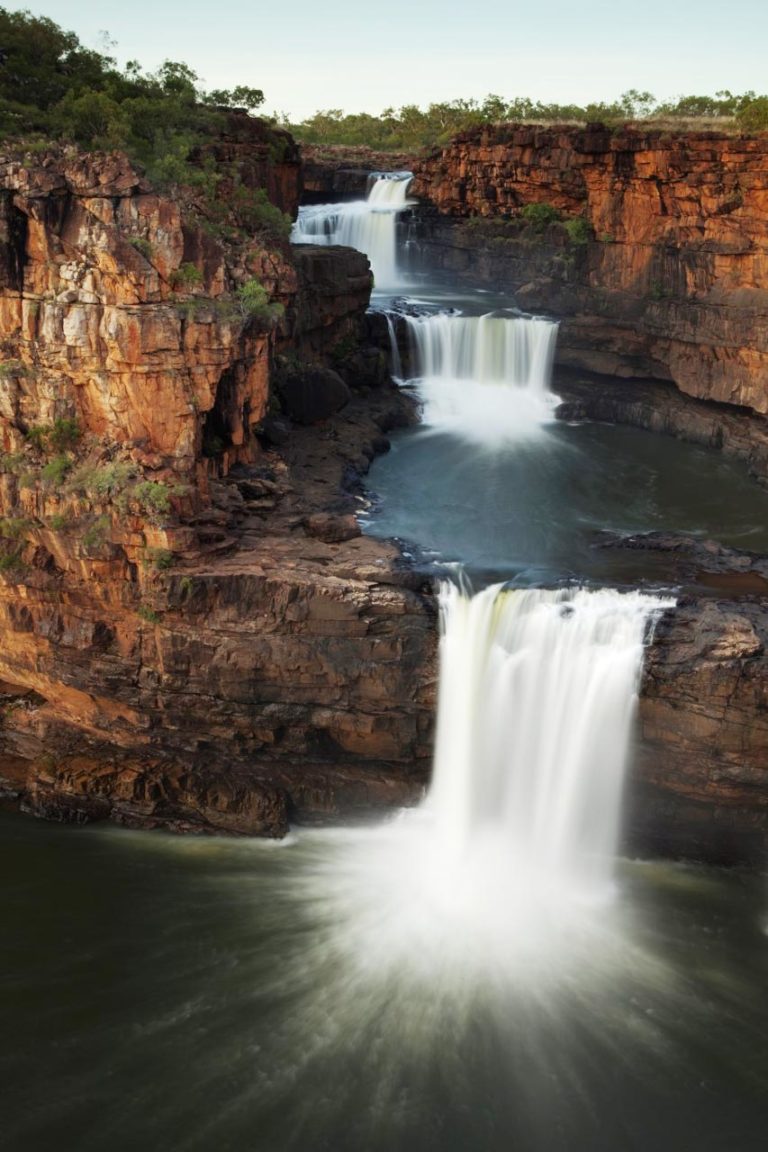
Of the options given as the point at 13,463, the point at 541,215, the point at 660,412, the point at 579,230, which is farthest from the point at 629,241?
the point at 13,463

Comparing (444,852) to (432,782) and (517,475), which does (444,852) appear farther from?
(517,475)

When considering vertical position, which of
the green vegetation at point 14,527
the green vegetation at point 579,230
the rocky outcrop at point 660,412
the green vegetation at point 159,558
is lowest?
the green vegetation at point 159,558

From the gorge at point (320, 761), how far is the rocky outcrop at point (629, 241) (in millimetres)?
8323

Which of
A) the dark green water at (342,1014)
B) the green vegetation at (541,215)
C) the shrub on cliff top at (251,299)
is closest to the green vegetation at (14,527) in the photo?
the shrub on cliff top at (251,299)

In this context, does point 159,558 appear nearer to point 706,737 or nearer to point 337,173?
point 706,737

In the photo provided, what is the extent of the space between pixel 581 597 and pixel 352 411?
11924 millimetres

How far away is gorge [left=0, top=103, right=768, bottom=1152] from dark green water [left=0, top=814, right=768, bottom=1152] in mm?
52

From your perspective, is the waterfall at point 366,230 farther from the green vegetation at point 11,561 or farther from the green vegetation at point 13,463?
the green vegetation at point 11,561

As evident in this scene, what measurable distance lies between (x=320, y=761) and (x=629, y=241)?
21.3 meters

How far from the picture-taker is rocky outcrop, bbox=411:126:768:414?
1093 inches

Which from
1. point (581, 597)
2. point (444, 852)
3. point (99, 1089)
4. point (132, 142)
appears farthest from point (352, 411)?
point (99, 1089)

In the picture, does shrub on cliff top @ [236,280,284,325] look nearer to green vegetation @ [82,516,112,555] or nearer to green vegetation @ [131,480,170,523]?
green vegetation @ [131,480,170,523]

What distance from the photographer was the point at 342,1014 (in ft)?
46.4

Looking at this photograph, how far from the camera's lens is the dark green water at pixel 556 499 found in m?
20.6
